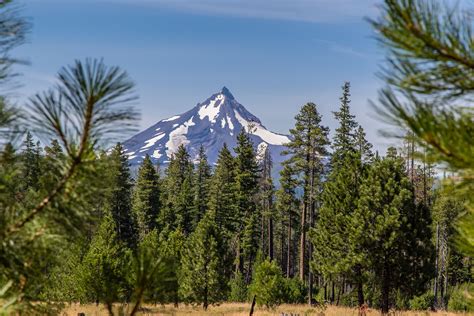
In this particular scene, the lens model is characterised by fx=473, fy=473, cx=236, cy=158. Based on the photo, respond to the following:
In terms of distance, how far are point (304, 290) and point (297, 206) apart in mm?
13824

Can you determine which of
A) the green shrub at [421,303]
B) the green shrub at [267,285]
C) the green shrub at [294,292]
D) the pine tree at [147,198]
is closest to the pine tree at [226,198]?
the pine tree at [147,198]

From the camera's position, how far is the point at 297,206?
51094 millimetres

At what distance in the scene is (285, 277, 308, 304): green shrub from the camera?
117ft

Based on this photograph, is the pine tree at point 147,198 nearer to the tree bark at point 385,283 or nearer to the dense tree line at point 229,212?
the dense tree line at point 229,212

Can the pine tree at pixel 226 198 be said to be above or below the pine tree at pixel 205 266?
above

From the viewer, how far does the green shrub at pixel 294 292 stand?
35594mm

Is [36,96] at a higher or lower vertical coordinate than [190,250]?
higher

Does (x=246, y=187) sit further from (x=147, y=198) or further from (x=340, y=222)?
(x=340, y=222)

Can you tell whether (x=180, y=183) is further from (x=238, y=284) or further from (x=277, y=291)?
(x=277, y=291)

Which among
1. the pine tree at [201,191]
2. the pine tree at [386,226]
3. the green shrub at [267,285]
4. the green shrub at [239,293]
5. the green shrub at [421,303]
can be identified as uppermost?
the pine tree at [201,191]

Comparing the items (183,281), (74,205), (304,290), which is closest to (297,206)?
(304,290)

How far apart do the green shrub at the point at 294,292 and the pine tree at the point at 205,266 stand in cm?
686

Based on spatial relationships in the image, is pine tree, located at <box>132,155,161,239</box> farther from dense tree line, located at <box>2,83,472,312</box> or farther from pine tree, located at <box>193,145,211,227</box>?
pine tree, located at <box>193,145,211,227</box>

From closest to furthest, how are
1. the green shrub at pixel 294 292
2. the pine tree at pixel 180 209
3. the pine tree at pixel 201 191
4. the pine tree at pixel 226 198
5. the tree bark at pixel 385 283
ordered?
the tree bark at pixel 385 283 → the green shrub at pixel 294 292 → the pine tree at pixel 226 198 → the pine tree at pixel 180 209 → the pine tree at pixel 201 191
